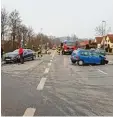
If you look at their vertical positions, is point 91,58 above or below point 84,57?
below

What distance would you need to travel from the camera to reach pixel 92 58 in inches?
1291

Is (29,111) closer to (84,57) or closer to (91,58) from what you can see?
(84,57)

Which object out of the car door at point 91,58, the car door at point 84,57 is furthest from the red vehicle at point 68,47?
the car door at point 84,57

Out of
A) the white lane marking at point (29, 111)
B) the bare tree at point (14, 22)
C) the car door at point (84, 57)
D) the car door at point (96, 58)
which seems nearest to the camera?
the white lane marking at point (29, 111)

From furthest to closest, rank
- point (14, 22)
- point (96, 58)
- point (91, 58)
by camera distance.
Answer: point (14, 22)
point (96, 58)
point (91, 58)

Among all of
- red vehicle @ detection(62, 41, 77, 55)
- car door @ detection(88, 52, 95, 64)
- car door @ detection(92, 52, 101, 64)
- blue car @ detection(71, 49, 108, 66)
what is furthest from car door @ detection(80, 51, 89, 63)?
red vehicle @ detection(62, 41, 77, 55)

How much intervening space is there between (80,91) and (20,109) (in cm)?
424

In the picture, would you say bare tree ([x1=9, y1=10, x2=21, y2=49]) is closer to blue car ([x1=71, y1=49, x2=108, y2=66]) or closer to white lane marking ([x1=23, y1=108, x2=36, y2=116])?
blue car ([x1=71, y1=49, x2=108, y2=66])

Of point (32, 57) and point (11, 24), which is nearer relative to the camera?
point (32, 57)

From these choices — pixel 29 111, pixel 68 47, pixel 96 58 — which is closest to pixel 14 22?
pixel 68 47

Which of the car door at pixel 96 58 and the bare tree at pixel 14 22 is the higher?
the bare tree at pixel 14 22

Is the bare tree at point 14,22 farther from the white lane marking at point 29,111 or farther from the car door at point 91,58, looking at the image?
the white lane marking at point 29,111

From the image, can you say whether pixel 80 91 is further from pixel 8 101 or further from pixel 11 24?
pixel 11 24

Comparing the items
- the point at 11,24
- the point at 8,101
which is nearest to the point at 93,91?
the point at 8,101
